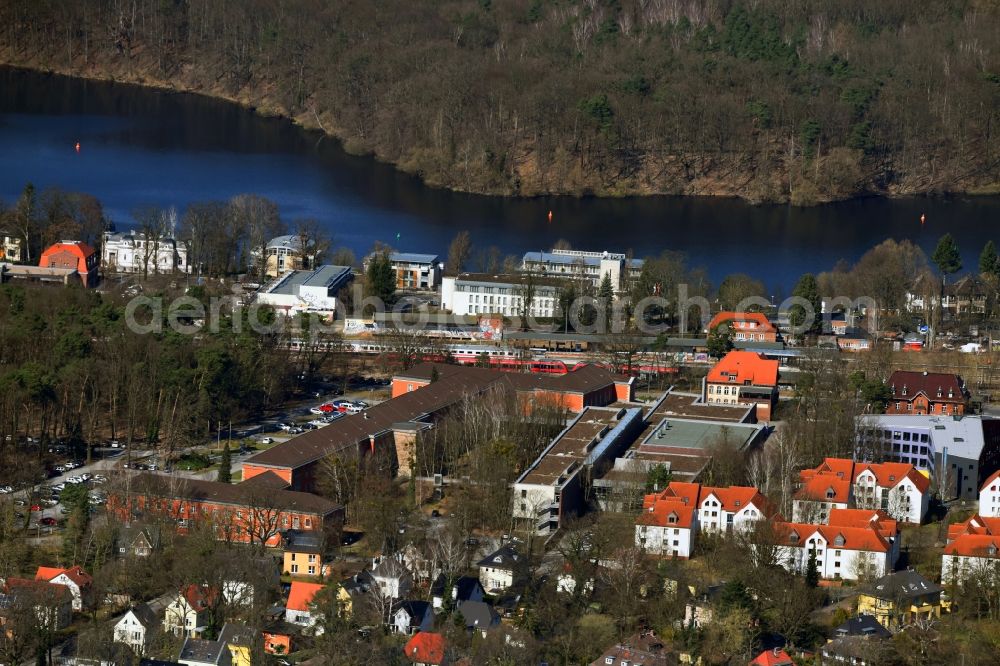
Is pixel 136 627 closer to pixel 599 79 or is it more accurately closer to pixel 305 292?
pixel 305 292

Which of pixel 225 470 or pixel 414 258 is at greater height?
pixel 414 258

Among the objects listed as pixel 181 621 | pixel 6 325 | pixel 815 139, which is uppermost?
pixel 815 139

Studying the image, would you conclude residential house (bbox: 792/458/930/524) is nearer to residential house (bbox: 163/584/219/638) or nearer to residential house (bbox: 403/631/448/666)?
residential house (bbox: 403/631/448/666)

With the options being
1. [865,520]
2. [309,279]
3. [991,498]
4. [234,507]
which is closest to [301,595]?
[234,507]

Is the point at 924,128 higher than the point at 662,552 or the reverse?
higher

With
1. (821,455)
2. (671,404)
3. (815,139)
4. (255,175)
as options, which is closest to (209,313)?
(671,404)

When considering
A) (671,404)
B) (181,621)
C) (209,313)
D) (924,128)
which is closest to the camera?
(181,621)

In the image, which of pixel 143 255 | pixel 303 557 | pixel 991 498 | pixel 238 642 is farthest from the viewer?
pixel 143 255

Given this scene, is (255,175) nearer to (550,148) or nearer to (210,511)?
(550,148)
